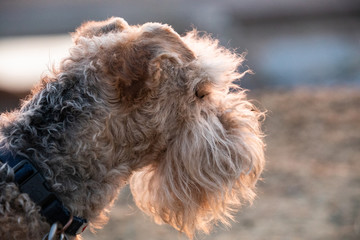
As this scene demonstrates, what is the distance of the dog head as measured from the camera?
250 centimetres

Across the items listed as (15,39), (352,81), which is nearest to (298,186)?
(352,81)

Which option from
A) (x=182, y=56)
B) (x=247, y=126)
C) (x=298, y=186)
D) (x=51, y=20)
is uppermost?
(x=51, y=20)

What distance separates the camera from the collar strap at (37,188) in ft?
7.32

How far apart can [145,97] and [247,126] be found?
693mm

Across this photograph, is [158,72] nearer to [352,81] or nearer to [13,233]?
[13,233]

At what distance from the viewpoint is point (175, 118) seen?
271 centimetres

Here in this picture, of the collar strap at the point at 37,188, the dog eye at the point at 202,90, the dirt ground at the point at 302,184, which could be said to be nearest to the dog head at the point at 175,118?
the dog eye at the point at 202,90

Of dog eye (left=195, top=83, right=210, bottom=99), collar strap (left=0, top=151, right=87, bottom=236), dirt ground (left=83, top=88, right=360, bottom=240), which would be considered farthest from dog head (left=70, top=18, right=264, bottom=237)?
dirt ground (left=83, top=88, right=360, bottom=240)

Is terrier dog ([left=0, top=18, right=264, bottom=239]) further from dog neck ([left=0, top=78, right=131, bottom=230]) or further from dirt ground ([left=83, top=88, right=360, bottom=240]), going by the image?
dirt ground ([left=83, top=88, right=360, bottom=240])

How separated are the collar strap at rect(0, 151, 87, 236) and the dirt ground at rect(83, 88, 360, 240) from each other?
214 centimetres

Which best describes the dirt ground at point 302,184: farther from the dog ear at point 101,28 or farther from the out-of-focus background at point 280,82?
the dog ear at point 101,28

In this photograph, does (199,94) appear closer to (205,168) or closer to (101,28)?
(205,168)

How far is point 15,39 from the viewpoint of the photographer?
45.4 feet

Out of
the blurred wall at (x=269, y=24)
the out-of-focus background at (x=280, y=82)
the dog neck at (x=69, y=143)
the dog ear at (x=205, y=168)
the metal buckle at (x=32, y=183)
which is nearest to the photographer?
the metal buckle at (x=32, y=183)
